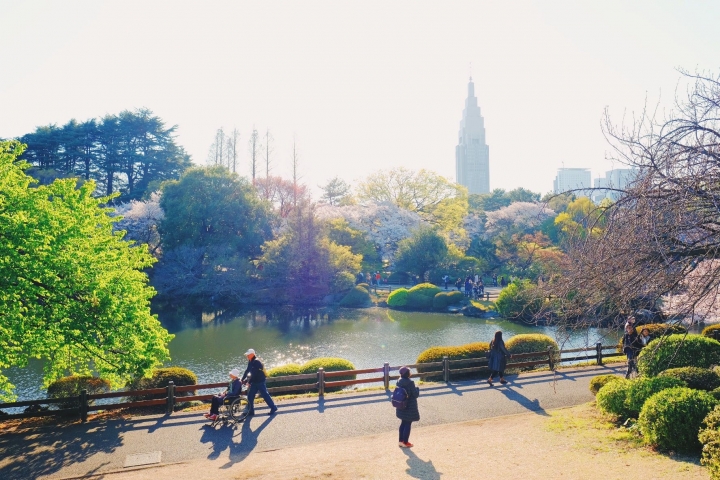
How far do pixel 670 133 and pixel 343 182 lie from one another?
66891 millimetres

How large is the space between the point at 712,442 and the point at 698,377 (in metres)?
4.08

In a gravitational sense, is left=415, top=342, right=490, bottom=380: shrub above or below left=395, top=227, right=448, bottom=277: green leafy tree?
below

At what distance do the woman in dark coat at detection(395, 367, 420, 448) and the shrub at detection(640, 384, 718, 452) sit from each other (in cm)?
404

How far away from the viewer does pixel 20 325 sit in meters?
10.5

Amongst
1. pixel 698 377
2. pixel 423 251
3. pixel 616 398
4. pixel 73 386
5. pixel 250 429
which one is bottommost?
pixel 250 429

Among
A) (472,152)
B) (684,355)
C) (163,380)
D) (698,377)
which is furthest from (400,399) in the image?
(472,152)

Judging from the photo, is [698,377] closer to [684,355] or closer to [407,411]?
[684,355]

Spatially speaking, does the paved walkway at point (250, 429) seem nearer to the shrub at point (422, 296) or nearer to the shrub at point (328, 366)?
the shrub at point (328, 366)

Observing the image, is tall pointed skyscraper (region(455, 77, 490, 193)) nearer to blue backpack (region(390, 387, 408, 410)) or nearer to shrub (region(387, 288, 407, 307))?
shrub (region(387, 288, 407, 307))

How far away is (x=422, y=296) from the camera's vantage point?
38.7 m

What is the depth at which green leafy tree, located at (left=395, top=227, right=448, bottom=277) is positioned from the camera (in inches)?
1773

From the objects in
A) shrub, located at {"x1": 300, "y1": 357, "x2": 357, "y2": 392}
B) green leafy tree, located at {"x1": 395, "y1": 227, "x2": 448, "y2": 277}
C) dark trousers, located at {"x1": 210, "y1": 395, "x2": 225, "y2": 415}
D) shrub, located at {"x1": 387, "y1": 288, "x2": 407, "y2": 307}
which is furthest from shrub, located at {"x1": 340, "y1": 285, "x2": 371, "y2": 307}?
dark trousers, located at {"x1": 210, "y1": 395, "x2": 225, "y2": 415}

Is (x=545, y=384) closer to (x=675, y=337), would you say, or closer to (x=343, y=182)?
(x=675, y=337)

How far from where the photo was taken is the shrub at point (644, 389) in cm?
998
